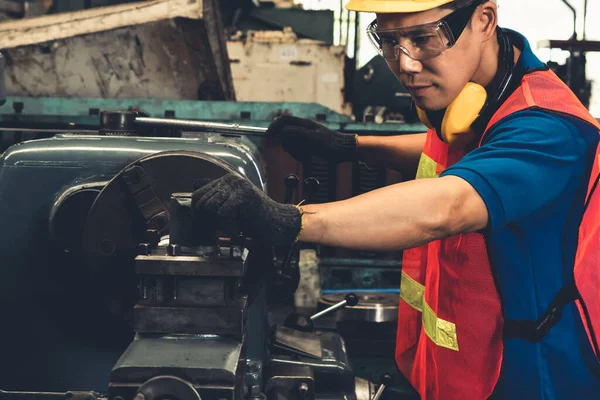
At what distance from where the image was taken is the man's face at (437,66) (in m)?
1.44

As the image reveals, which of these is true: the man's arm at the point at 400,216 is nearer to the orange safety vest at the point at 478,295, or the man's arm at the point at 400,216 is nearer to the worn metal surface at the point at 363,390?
the orange safety vest at the point at 478,295

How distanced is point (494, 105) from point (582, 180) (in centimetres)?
21

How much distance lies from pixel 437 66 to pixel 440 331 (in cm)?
51

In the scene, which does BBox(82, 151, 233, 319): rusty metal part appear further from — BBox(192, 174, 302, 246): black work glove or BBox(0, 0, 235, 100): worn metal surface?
BBox(0, 0, 235, 100): worn metal surface

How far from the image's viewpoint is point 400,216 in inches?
47.4

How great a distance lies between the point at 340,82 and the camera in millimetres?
4188

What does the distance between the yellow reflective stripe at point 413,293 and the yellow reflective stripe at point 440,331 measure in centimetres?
14

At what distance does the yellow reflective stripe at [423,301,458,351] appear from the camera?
1496 mm

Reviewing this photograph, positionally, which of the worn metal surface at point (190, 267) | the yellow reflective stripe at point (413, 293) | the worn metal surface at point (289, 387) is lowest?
the worn metal surface at point (289, 387)

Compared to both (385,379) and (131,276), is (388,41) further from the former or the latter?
(385,379)

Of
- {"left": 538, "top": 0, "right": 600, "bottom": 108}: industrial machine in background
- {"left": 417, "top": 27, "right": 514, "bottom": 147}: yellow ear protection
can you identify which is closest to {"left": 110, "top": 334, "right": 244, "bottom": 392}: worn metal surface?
{"left": 417, "top": 27, "right": 514, "bottom": 147}: yellow ear protection

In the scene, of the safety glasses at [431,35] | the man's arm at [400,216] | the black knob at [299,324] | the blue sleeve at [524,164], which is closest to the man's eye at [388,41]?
the safety glasses at [431,35]

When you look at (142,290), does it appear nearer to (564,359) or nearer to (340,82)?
(564,359)

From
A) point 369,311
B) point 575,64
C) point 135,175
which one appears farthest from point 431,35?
point 575,64
